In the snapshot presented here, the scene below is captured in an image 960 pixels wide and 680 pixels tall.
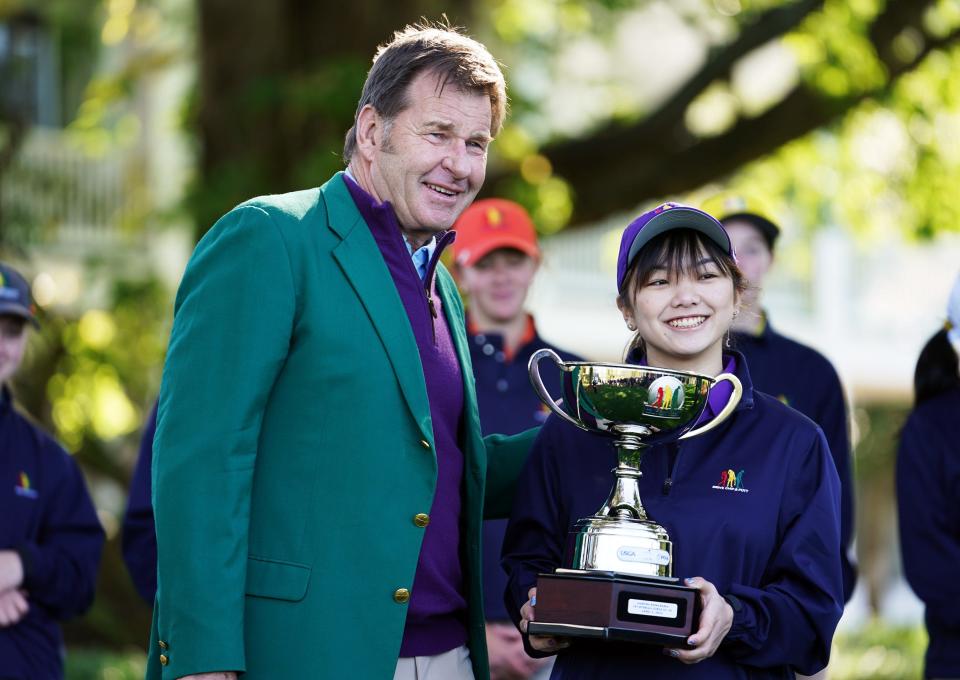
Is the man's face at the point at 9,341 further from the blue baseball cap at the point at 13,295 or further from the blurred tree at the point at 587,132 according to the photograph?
the blurred tree at the point at 587,132

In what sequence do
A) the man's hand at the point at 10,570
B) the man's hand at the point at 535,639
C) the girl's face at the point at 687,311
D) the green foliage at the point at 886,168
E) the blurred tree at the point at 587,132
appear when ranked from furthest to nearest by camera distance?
the green foliage at the point at 886,168 < the blurred tree at the point at 587,132 < the man's hand at the point at 10,570 < the girl's face at the point at 687,311 < the man's hand at the point at 535,639

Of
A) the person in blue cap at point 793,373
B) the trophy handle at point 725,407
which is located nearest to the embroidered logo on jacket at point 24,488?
the person in blue cap at point 793,373

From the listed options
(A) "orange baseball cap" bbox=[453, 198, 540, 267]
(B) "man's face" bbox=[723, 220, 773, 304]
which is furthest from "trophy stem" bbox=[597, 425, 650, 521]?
(A) "orange baseball cap" bbox=[453, 198, 540, 267]

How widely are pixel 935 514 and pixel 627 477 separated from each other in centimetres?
178

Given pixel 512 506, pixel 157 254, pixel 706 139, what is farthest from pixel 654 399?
pixel 157 254

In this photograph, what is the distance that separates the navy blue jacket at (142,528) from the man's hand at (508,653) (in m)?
1.15

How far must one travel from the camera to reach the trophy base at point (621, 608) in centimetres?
305

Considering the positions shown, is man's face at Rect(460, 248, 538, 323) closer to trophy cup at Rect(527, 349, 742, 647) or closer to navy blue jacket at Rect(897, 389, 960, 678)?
navy blue jacket at Rect(897, 389, 960, 678)

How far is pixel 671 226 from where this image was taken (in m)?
3.46

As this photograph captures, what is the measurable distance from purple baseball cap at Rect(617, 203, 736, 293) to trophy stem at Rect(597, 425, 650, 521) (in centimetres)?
45

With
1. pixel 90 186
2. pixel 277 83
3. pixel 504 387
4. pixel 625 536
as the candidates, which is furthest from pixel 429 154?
pixel 90 186

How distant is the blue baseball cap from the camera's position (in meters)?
4.95

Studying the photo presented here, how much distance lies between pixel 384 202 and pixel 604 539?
0.97m

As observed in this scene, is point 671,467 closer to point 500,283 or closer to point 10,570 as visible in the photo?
point 500,283
